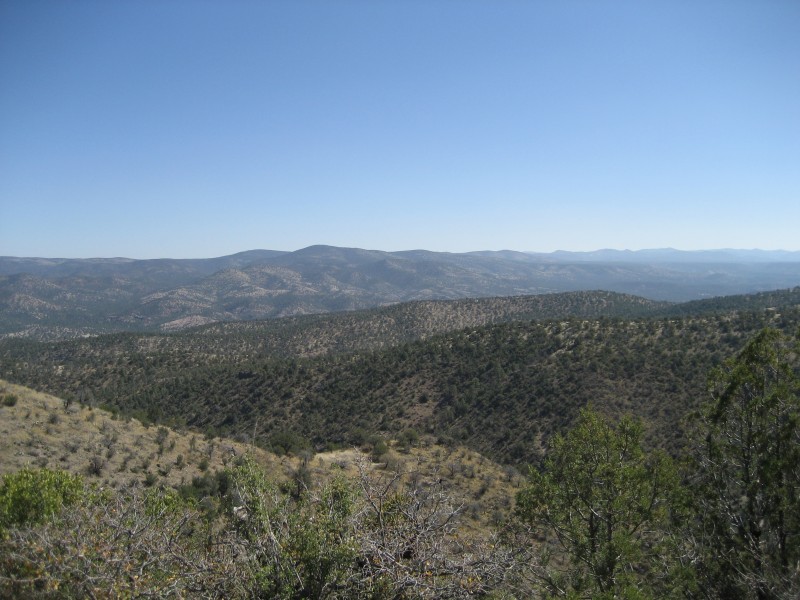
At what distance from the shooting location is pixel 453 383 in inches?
2101

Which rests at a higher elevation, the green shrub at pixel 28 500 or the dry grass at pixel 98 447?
the green shrub at pixel 28 500

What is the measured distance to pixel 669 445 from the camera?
30406 millimetres

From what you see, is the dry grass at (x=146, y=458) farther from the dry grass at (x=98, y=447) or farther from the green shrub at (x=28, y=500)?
the green shrub at (x=28, y=500)

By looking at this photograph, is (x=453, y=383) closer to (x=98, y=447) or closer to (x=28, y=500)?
(x=98, y=447)

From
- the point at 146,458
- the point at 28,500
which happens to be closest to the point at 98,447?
the point at 146,458

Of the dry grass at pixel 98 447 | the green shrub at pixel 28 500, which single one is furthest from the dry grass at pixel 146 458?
the green shrub at pixel 28 500

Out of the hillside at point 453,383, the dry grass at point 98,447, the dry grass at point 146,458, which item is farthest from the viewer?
the hillside at point 453,383

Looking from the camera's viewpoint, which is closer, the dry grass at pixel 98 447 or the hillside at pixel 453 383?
the dry grass at pixel 98 447

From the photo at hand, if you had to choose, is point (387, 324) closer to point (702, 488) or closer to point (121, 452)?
point (121, 452)

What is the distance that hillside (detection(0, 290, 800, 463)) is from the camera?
1559 inches

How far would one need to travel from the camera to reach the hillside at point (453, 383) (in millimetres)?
39594

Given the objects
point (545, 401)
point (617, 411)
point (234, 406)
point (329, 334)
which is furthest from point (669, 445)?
point (329, 334)

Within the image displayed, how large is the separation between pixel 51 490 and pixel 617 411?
39186mm

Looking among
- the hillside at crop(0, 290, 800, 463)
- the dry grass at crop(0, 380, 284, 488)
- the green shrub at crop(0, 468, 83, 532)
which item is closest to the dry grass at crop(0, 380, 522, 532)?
the dry grass at crop(0, 380, 284, 488)
